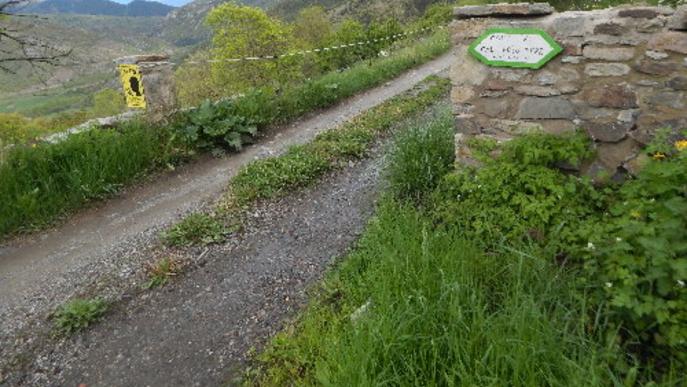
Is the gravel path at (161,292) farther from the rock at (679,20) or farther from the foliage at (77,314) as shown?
the rock at (679,20)

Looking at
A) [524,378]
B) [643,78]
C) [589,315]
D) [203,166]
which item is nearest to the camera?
[524,378]

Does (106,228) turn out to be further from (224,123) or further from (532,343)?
(532,343)

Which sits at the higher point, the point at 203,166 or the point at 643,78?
the point at 643,78

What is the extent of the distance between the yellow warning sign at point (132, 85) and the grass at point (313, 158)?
2.10m

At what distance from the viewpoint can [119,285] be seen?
4.22m

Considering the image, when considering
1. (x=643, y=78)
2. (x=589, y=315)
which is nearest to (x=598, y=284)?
(x=589, y=315)

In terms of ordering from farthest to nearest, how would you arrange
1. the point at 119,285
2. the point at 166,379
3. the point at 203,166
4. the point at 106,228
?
the point at 203,166 < the point at 106,228 < the point at 119,285 < the point at 166,379

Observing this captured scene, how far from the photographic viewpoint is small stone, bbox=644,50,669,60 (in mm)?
3355

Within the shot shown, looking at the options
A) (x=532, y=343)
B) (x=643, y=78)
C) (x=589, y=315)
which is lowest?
(x=589, y=315)

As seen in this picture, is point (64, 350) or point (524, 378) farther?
point (64, 350)

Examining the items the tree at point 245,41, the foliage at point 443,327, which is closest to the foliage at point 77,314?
the foliage at point 443,327

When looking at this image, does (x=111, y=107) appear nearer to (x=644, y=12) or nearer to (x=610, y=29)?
(x=610, y=29)

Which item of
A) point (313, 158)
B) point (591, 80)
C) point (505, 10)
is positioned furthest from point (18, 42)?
point (591, 80)

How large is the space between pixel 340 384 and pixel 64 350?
2.51m
